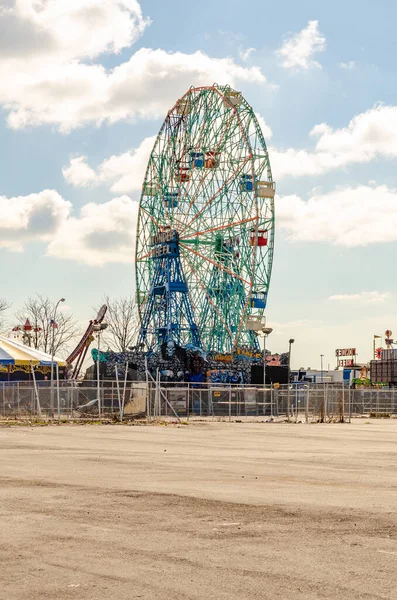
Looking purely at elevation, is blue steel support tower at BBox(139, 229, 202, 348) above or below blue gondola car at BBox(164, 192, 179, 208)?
below

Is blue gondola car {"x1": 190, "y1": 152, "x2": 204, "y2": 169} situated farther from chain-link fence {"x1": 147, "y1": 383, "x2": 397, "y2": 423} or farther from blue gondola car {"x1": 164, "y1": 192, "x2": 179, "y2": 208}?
chain-link fence {"x1": 147, "y1": 383, "x2": 397, "y2": 423}

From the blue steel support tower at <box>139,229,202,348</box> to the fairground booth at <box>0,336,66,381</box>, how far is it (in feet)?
72.1

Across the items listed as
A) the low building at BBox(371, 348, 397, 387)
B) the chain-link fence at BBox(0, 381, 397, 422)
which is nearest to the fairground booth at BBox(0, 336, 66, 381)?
the chain-link fence at BBox(0, 381, 397, 422)

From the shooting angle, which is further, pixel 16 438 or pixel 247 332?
pixel 247 332

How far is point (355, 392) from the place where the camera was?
62.3 meters

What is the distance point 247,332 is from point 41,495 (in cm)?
7389

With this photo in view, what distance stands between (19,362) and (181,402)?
46.4 ft

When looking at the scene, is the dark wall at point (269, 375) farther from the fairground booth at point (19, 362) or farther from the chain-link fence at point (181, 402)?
the fairground booth at point (19, 362)

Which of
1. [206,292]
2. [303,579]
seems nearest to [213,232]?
[206,292]

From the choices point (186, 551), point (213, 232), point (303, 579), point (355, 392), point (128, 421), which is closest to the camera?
point (303, 579)

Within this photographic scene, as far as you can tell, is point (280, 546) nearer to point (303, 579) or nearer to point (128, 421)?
point (303, 579)

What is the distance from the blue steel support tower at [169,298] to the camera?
85.8m

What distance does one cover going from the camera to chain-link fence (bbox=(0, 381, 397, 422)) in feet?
152

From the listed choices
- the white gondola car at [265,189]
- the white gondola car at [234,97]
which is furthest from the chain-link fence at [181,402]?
the white gondola car at [234,97]
